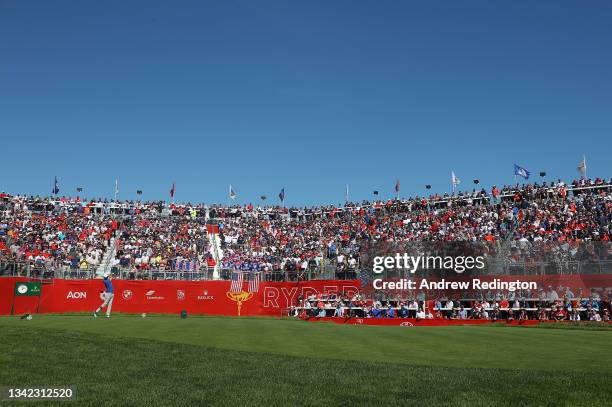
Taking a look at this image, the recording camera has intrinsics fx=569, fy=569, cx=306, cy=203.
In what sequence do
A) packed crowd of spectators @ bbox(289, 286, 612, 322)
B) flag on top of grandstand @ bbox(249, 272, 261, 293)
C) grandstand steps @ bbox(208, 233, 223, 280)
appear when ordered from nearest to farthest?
packed crowd of spectators @ bbox(289, 286, 612, 322) < flag on top of grandstand @ bbox(249, 272, 261, 293) < grandstand steps @ bbox(208, 233, 223, 280)

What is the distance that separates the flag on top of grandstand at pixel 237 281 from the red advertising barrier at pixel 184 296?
0.31 metres

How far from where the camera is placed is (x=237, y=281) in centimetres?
4178

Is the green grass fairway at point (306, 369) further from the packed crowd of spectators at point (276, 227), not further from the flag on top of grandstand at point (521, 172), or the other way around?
the flag on top of grandstand at point (521, 172)

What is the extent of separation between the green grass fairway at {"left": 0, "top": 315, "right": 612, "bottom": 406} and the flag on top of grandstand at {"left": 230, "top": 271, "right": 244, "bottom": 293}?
847 inches

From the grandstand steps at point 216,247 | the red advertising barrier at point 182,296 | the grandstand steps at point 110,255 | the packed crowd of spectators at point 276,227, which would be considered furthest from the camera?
the grandstand steps at point 216,247

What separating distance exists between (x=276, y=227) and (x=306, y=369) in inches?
1999

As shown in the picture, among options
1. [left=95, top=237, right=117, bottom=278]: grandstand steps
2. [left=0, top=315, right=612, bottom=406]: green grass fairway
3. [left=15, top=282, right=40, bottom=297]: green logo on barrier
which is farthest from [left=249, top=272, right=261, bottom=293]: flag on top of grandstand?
[left=0, top=315, right=612, bottom=406]: green grass fairway

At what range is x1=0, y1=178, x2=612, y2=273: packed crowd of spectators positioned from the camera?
45.1 m

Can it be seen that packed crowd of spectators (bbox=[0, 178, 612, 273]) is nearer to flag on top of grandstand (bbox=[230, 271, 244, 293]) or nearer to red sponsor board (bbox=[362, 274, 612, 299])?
flag on top of grandstand (bbox=[230, 271, 244, 293])

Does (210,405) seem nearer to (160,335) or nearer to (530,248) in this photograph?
(160,335)

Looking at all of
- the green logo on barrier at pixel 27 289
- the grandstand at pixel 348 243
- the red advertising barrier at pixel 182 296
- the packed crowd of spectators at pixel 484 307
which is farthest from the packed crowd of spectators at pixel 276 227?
the packed crowd of spectators at pixel 484 307

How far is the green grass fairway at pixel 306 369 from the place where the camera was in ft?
31.2

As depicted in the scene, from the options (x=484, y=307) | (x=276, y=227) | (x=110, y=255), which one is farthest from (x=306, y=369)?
(x=276, y=227)

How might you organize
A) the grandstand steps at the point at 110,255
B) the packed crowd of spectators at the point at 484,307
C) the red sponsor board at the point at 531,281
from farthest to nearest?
the grandstand steps at the point at 110,255, the packed crowd of spectators at the point at 484,307, the red sponsor board at the point at 531,281
